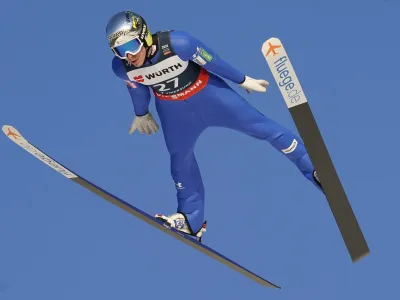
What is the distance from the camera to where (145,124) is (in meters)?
3.59

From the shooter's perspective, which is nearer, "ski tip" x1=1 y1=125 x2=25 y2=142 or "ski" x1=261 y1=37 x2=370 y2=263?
"ski" x1=261 y1=37 x2=370 y2=263

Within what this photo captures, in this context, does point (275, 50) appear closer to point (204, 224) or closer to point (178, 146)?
point (178, 146)

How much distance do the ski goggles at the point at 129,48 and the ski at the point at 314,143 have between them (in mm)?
432

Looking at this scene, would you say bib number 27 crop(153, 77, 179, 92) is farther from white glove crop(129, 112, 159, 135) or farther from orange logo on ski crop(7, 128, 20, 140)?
orange logo on ski crop(7, 128, 20, 140)

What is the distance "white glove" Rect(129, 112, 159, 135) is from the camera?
359 cm

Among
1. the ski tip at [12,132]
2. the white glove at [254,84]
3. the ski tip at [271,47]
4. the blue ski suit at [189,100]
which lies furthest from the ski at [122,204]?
the ski tip at [271,47]

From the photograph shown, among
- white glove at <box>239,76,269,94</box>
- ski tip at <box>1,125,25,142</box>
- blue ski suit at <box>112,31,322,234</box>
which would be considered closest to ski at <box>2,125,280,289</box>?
ski tip at <box>1,125,25,142</box>

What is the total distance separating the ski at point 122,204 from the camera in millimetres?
3295

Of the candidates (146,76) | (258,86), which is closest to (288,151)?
(258,86)

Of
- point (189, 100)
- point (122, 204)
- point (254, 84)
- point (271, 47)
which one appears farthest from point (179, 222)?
point (271, 47)

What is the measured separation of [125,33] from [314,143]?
2.25ft

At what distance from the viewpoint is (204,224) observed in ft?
12.4

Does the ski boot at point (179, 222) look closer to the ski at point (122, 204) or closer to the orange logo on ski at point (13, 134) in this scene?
the ski at point (122, 204)

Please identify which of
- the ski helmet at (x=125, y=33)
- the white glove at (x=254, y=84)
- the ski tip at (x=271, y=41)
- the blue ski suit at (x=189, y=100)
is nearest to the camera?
the ski tip at (x=271, y=41)
